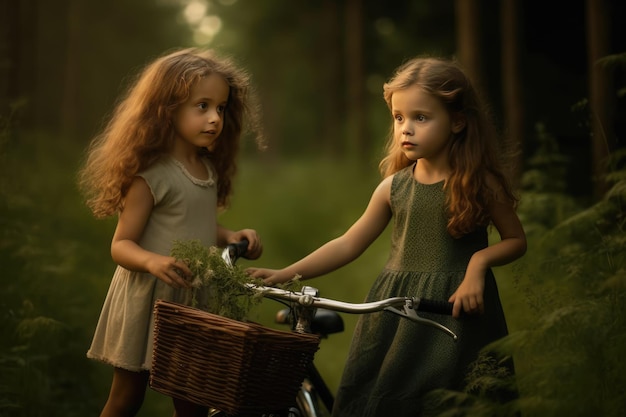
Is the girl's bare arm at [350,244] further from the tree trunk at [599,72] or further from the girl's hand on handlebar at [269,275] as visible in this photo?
the tree trunk at [599,72]

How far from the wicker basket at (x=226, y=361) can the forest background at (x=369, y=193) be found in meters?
0.79

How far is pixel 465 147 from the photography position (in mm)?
3555

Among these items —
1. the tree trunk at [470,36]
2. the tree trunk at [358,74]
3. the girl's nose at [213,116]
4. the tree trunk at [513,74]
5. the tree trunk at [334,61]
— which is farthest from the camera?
the tree trunk at [334,61]

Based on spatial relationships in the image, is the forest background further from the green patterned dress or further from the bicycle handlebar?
the bicycle handlebar

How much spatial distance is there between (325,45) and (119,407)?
2591 cm

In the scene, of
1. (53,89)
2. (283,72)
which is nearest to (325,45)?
(53,89)

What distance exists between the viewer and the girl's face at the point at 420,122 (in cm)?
348

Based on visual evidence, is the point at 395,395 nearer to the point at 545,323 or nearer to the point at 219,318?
the point at 545,323

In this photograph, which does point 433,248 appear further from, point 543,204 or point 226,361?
point 543,204

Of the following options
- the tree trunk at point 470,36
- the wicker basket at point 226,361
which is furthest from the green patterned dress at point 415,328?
the tree trunk at point 470,36

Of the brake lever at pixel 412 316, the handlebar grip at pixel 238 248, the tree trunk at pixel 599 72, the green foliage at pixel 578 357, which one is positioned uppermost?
the tree trunk at pixel 599 72

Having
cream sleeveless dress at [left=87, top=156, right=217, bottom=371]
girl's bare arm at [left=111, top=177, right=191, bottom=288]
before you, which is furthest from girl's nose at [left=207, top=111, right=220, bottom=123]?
girl's bare arm at [left=111, top=177, right=191, bottom=288]

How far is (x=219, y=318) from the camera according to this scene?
2.67 m

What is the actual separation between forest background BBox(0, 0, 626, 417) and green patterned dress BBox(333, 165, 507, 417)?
0.20m
